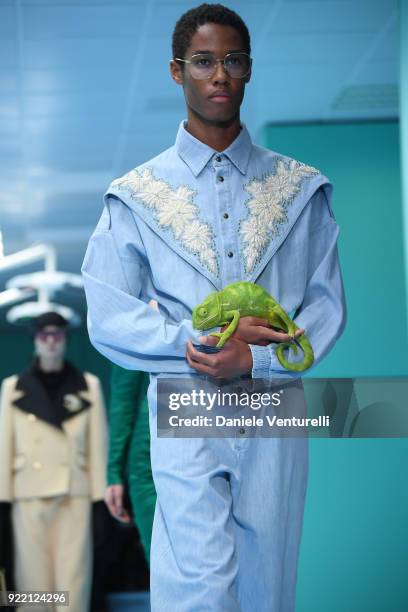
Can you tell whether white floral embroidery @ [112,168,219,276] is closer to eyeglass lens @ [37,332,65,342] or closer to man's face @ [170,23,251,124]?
man's face @ [170,23,251,124]

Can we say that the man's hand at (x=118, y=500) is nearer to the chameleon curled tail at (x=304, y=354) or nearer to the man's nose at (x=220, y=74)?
the chameleon curled tail at (x=304, y=354)

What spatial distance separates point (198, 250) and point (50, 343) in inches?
53.7

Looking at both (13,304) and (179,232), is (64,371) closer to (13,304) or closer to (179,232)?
(13,304)

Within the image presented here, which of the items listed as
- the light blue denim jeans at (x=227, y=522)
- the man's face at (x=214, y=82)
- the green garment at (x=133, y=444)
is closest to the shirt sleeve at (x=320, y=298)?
the light blue denim jeans at (x=227, y=522)

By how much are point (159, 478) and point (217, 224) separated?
0.52 metres

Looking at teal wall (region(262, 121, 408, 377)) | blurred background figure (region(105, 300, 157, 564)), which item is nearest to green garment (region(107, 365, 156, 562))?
blurred background figure (region(105, 300, 157, 564))

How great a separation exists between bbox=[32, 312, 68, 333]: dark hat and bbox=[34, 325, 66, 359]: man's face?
0.02m

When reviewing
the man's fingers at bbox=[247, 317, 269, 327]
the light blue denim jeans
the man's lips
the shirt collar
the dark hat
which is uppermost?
the man's lips

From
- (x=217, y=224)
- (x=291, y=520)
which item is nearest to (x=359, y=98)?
(x=217, y=224)

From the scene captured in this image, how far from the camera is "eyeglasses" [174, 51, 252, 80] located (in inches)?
97.5

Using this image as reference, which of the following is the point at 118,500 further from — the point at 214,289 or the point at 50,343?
the point at 214,289

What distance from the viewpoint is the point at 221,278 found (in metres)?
2.44

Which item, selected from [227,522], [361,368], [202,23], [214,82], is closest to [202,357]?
[227,522]

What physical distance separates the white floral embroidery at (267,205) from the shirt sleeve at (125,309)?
21 cm
